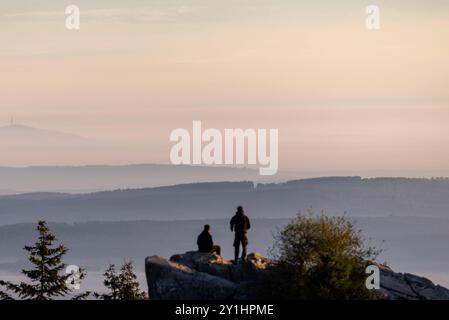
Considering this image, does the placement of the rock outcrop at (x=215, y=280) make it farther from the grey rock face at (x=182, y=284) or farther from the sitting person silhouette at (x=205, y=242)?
the sitting person silhouette at (x=205, y=242)

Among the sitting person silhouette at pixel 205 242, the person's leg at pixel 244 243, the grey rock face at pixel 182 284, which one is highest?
the sitting person silhouette at pixel 205 242

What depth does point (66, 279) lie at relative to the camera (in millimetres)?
86750

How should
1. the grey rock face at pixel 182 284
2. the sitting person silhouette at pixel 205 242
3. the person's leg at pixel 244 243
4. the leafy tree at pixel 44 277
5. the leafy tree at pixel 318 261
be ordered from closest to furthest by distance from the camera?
the person's leg at pixel 244 243
the grey rock face at pixel 182 284
the leafy tree at pixel 318 261
the sitting person silhouette at pixel 205 242
the leafy tree at pixel 44 277

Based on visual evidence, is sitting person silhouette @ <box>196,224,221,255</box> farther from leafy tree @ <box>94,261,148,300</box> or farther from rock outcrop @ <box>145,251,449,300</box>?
leafy tree @ <box>94,261,148,300</box>

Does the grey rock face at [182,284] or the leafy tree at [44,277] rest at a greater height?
the leafy tree at [44,277]

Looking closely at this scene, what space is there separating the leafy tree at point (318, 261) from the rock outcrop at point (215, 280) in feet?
3.32

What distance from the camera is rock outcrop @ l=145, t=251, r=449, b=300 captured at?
6344 cm

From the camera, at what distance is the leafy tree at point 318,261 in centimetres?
6488

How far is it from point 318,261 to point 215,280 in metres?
5.57

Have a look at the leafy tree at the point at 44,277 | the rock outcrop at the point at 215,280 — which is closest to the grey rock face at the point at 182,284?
the rock outcrop at the point at 215,280
